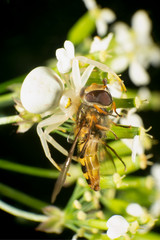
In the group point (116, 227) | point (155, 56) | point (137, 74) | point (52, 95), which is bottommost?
point (116, 227)

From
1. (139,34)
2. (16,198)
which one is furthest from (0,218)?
(139,34)

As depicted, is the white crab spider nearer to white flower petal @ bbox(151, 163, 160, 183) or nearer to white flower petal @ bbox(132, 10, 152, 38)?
white flower petal @ bbox(151, 163, 160, 183)

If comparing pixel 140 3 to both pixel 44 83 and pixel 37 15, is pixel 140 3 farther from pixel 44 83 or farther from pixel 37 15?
pixel 44 83

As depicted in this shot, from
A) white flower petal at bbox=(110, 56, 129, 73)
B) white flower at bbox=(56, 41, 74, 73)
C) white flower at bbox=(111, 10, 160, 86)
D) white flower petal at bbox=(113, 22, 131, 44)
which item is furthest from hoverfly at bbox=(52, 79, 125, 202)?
white flower petal at bbox=(113, 22, 131, 44)

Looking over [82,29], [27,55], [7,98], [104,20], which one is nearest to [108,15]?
[104,20]

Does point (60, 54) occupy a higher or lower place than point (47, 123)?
higher

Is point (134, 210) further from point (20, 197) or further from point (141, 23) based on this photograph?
point (141, 23)

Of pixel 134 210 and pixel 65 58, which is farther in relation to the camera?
pixel 134 210

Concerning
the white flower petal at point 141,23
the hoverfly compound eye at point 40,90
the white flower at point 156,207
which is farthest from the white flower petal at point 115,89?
the white flower petal at point 141,23
